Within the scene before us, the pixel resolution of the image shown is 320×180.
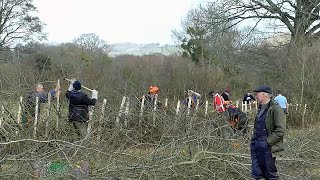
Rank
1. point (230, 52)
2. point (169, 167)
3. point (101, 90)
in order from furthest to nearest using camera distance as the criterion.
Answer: point (230, 52) → point (101, 90) → point (169, 167)

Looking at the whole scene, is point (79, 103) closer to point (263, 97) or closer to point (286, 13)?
point (263, 97)

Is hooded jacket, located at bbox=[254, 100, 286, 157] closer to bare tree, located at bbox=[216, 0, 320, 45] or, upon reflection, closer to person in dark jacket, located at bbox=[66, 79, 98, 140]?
person in dark jacket, located at bbox=[66, 79, 98, 140]

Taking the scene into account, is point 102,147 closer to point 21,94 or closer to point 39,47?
point 21,94

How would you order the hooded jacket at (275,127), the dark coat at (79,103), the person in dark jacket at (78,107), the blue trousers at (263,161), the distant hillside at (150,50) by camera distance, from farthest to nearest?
the distant hillside at (150,50), the dark coat at (79,103), the person in dark jacket at (78,107), the blue trousers at (263,161), the hooded jacket at (275,127)

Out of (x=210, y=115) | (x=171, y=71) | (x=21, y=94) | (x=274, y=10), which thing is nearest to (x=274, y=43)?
(x=274, y=10)

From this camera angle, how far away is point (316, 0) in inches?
781

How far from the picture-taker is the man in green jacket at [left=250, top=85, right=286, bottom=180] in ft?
17.3

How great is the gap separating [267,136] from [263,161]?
0.30 m

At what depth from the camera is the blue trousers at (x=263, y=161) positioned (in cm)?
534

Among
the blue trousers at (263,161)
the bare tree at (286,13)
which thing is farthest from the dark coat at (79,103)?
the bare tree at (286,13)

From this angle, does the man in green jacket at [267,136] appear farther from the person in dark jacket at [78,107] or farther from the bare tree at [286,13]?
the bare tree at [286,13]

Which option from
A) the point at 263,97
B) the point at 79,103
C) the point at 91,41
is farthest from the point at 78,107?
the point at 91,41

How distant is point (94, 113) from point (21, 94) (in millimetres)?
1521

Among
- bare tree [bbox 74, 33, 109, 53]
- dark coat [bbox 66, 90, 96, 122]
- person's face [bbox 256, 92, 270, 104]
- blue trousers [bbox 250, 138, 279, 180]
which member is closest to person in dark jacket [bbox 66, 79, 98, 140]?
dark coat [bbox 66, 90, 96, 122]
